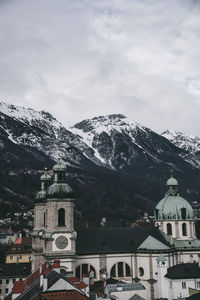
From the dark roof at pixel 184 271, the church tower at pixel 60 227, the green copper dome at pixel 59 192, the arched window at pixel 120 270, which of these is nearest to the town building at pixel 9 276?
the church tower at pixel 60 227

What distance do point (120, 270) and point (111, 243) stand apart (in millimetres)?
4805

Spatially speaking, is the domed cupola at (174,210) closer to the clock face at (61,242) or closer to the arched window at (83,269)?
the arched window at (83,269)

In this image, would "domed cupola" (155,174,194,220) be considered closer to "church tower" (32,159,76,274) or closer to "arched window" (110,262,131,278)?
"arched window" (110,262,131,278)

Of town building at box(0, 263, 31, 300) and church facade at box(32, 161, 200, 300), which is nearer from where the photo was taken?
church facade at box(32, 161, 200, 300)

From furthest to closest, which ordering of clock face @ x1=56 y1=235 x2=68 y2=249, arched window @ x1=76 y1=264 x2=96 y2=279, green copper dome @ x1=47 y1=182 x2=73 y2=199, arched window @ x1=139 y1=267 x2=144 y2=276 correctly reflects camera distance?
arched window @ x1=139 y1=267 x2=144 y2=276
arched window @ x1=76 y1=264 x2=96 y2=279
green copper dome @ x1=47 y1=182 x2=73 y2=199
clock face @ x1=56 y1=235 x2=68 y2=249

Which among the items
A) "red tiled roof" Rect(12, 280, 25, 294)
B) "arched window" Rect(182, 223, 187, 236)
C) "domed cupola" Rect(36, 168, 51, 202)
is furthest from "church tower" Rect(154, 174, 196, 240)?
"red tiled roof" Rect(12, 280, 25, 294)

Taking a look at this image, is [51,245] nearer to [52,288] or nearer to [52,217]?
[52,217]

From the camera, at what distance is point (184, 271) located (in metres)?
58.2

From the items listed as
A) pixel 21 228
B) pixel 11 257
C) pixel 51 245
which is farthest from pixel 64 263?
pixel 21 228

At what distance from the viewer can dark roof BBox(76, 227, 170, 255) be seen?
2530 inches

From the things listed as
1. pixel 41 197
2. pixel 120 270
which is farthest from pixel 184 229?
pixel 41 197

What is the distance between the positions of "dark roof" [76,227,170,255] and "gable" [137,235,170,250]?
939 mm

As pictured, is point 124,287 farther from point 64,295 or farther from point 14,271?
point 14,271

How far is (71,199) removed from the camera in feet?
201
